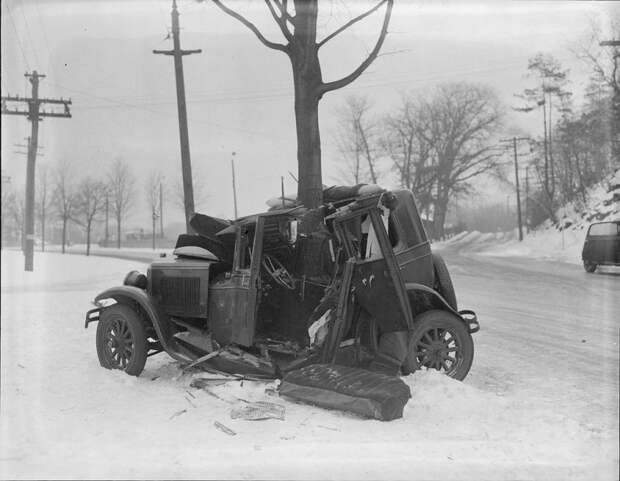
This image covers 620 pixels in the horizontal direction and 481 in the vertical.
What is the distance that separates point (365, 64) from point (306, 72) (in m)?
0.66

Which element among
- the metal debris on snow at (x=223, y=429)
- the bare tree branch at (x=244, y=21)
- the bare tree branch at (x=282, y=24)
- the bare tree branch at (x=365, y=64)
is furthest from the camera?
the bare tree branch at (x=282, y=24)

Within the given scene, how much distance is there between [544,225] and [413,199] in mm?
1784

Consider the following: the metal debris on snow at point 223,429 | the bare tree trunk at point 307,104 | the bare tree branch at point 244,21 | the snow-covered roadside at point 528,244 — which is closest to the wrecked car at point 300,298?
the bare tree trunk at point 307,104

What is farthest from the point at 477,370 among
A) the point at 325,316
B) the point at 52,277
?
the point at 52,277

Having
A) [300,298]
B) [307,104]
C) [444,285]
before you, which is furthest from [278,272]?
[307,104]

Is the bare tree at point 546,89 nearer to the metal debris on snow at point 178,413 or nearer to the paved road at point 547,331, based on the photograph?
the paved road at point 547,331

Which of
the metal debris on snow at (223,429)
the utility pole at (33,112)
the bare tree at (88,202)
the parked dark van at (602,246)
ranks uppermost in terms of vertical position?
the utility pole at (33,112)

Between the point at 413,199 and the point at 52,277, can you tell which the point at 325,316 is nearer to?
the point at 413,199

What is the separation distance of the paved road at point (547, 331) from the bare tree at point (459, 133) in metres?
0.79

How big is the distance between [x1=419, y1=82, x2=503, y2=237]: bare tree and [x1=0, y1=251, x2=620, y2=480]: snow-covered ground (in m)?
1.51

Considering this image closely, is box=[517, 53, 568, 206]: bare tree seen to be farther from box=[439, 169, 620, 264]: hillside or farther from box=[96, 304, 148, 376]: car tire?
box=[96, 304, 148, 376]: car tire

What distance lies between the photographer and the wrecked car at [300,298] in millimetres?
3752

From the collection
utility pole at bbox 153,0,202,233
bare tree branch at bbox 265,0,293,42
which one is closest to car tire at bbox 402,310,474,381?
utility pole at bbox 153,0,202,233

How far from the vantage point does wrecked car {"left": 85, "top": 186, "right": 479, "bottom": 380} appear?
3752 mm
